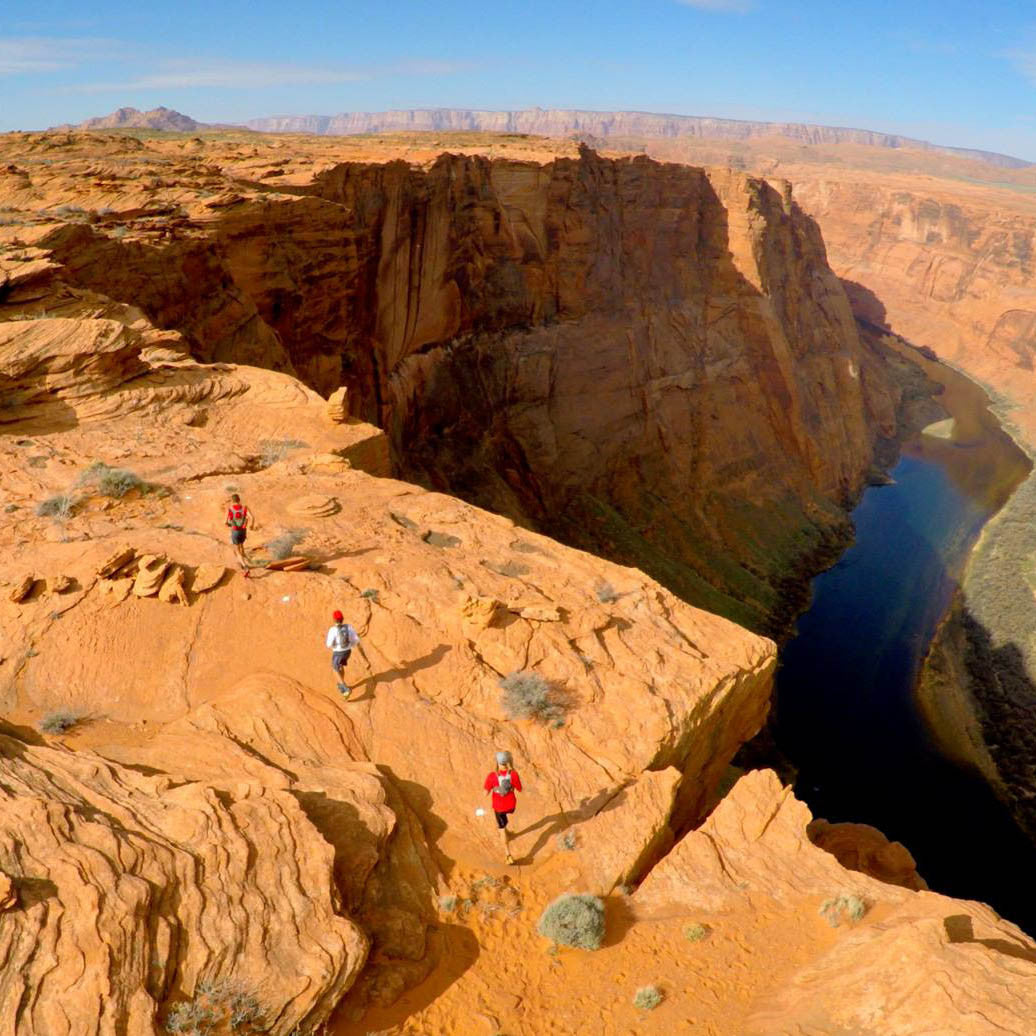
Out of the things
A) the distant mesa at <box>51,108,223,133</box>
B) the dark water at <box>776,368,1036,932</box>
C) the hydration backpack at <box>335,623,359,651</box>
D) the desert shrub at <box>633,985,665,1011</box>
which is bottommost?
the dark water at <box>776,368,1036,932</box>

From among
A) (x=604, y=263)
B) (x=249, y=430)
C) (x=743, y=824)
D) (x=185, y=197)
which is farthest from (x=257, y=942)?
(x=604, y=263)

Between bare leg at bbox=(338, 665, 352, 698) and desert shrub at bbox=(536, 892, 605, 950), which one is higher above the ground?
bare leg at bbox=(338, 665, 352, 698)

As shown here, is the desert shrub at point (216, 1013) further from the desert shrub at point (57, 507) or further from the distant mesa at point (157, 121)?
the distant mesa at point (157, 121)

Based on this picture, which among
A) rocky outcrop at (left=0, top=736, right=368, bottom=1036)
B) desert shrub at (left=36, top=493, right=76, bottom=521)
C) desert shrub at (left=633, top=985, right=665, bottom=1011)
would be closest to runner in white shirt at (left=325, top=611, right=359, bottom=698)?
rocky outcrop at (left=0, top=736, right=368, bottom=1036)

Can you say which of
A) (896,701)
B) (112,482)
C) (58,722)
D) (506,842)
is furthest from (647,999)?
(896,701)

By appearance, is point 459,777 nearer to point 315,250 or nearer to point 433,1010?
point 433,1010

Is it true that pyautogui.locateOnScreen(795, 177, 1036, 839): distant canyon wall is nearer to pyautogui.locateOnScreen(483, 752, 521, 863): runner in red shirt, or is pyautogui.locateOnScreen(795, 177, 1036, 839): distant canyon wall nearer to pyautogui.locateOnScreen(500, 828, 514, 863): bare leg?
pyautogui.locateOnScreen(500, 828, 514, 863): bare leg

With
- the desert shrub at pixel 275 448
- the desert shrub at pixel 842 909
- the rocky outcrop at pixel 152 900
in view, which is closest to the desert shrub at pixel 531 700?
the rocky outcrop at pixel 152 900
